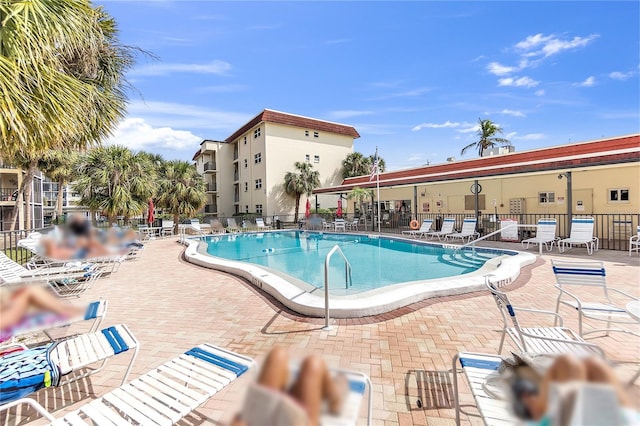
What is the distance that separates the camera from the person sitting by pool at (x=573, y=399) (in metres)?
0.48

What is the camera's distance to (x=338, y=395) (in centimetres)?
59

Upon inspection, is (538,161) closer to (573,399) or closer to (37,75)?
(573,399)

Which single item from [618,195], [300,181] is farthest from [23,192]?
[618,195]

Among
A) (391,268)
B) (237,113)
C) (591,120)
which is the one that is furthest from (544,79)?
(237,113)

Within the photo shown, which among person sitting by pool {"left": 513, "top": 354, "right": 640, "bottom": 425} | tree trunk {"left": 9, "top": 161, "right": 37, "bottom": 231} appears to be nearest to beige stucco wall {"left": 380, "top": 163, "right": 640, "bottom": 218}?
person sitting by pool {"left": 513, "top": 354, "right": 640, "bottom": 425}

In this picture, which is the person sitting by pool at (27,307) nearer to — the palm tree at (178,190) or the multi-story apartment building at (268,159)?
the palm tree at (178,190)

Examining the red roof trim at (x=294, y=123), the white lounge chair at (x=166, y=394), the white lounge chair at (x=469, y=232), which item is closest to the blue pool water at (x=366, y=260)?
the white lounge chair at (x=469, y=232)

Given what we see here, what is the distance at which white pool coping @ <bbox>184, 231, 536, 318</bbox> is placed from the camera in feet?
16.1

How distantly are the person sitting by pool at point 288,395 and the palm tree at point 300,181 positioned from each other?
29874mm

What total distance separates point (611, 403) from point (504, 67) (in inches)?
822

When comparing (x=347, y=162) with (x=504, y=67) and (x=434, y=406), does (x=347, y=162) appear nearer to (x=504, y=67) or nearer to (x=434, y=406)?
(x=504, y=67)

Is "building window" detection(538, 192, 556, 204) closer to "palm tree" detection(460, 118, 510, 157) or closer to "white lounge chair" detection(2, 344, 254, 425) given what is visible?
"white lounge chair" detection(2, 344, 254, 425)

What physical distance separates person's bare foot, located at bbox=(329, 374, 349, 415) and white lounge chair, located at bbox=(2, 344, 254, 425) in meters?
1.99

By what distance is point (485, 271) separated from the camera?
734 centimetres
